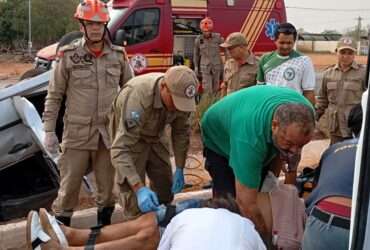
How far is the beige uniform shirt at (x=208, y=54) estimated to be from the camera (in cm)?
1008

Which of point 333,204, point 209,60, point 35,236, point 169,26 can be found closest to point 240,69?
point 35,236

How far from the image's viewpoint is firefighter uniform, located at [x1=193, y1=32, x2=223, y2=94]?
10.1m

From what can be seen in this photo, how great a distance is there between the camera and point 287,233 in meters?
3.01

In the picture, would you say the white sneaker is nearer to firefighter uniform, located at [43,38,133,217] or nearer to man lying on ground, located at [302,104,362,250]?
firefighter uniform, located at [43,38,133,217]

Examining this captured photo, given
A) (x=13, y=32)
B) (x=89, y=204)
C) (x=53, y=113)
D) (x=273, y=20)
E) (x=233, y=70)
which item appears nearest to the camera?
(x=53, y=113)

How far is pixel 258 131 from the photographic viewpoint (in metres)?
2.71

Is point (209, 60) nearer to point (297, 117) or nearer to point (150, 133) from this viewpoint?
point (150, 133)

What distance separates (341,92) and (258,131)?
→ 2.75 metres

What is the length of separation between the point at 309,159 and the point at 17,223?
12.4 ft

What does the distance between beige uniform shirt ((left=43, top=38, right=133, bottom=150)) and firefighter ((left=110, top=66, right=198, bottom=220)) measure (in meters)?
0.36

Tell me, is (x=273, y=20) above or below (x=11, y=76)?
above

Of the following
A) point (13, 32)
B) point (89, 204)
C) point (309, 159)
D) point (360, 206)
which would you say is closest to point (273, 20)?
point (309, 159)

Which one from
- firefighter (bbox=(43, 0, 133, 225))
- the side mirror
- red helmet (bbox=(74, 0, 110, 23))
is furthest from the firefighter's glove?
the side mirror

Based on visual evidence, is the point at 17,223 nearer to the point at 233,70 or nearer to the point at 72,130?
the point at 72,130
